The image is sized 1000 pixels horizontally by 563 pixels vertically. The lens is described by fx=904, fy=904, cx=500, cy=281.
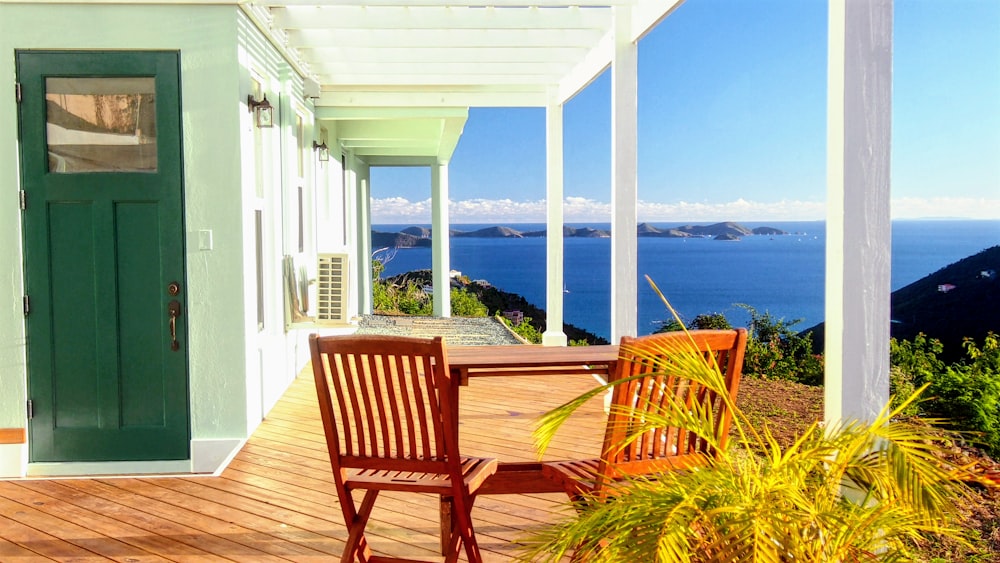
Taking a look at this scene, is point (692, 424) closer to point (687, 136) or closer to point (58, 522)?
point (58, 522)

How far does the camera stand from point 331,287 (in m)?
7.60

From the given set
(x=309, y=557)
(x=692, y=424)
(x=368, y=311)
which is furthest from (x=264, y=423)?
(x=368, y=311)

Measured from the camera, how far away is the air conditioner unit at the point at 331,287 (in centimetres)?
741

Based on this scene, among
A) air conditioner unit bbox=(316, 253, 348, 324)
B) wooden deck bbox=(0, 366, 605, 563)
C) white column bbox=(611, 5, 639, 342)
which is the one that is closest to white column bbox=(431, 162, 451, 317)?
air conditioner unit bbox=(316, 253, 348, 324)

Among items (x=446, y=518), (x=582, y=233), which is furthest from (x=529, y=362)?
(x=582, y=233)

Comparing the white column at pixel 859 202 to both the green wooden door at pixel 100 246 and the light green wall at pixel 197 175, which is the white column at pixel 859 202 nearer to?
the light green wall at pixel 197 175

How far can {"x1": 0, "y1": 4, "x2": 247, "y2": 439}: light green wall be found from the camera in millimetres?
4797

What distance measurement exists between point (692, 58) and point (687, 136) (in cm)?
316

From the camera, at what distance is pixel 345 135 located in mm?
11289

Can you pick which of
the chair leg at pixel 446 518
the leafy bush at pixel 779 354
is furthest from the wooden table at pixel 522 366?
the leafy bush at pixel 779 354

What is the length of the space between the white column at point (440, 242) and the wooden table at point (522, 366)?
9.80m

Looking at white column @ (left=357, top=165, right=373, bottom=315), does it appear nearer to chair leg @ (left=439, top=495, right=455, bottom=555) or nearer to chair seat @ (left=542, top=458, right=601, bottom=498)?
chair leg @ (left=439, top=495, right=455, bottom=555)

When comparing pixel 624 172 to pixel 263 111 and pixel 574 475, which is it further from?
pixel 574 475

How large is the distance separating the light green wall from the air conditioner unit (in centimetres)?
225
